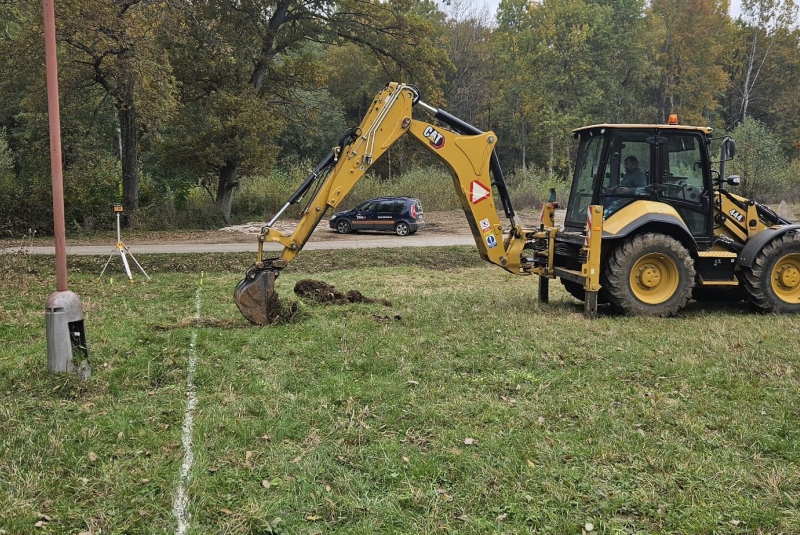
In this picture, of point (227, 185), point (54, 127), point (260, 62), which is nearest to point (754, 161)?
point (260, 62)

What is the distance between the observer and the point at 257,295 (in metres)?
7.91

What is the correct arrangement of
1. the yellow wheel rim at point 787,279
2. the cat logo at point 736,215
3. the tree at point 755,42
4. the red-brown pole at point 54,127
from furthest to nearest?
the tree at point 755,42, the cat logo at point 736,215, the yellow wheel rim at point 787,279, the red-brown pole at point 54,127

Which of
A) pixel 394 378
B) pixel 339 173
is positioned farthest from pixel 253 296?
pixel 394 378

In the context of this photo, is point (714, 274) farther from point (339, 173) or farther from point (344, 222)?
point (344, 222)

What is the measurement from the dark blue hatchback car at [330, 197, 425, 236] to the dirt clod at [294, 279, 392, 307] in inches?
569

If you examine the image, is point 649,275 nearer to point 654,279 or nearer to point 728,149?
point 654,279

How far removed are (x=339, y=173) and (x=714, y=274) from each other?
5587 mm

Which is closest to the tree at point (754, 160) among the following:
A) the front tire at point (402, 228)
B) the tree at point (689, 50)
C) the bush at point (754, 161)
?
the bush at point (754, 161)

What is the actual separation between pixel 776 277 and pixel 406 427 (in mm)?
6992

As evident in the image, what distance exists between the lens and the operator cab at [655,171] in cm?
866

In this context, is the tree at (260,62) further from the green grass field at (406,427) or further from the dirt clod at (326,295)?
the green grass field at (406,427)

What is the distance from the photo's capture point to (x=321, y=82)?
26781 millimetres

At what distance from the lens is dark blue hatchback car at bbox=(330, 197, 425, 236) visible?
24.3 meters

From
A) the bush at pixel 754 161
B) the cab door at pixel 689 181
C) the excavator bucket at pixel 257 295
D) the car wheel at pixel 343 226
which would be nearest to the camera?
the excavator bucket at pixel 257 295
